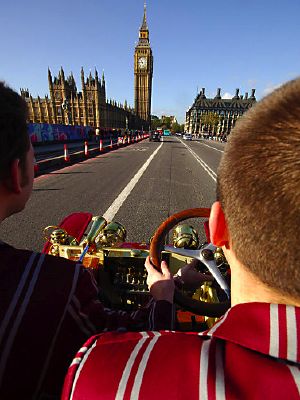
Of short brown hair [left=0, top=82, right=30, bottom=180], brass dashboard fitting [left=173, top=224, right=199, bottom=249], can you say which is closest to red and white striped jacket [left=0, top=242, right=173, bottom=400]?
short brown hair [left=0, top=82, right=30, bottom=180]

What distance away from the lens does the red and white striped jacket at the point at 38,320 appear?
3.25 feet

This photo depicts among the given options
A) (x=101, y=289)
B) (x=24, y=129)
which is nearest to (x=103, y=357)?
(x=24, y=129)

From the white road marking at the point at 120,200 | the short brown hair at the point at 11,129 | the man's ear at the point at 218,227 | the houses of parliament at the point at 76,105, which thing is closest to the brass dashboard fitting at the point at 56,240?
the short brown hair at the point at 11,129

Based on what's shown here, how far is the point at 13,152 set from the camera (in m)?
1.04

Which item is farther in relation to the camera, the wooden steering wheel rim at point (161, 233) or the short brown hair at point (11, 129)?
the wooden steering wheel rim at point (161, 233)

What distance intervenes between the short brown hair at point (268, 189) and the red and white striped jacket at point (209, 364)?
0.36ft

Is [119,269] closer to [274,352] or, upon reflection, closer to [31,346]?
[31,346]

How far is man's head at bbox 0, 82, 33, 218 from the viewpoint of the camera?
1.00 meters

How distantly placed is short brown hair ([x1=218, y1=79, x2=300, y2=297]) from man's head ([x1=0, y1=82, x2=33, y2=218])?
2.47ft

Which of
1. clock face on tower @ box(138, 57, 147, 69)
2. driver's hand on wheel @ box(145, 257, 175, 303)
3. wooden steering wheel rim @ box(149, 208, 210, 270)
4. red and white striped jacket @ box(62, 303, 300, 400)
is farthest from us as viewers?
clock face on tower @ box(138, 57, 147, 69)

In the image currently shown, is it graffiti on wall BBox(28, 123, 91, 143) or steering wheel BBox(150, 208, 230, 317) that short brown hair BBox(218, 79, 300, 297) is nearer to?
steering wheel BBox(150, 208, 230, 317)

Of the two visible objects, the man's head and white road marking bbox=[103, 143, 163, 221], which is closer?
the man's head

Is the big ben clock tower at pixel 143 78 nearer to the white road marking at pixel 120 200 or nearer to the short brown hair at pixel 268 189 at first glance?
the white road marking at pixel 120 200

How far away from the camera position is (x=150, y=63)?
118062 millimetres
